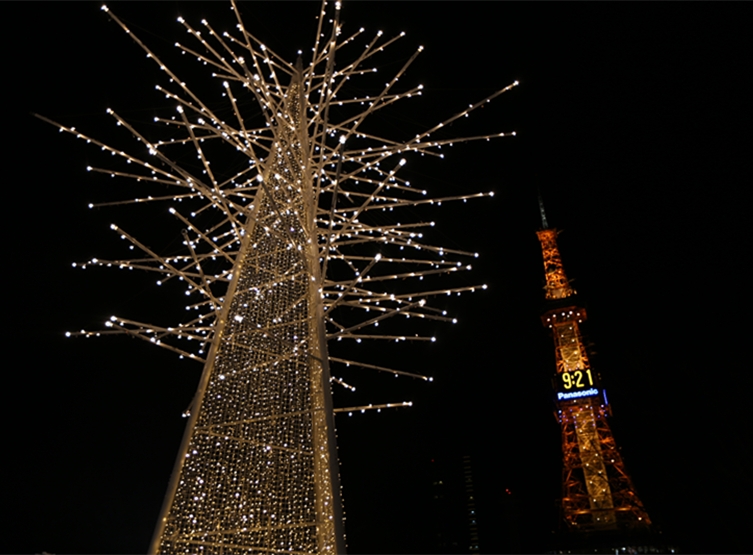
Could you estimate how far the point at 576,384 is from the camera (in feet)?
104

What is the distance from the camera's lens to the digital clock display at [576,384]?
31.1 meters

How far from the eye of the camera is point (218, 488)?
3.88 m

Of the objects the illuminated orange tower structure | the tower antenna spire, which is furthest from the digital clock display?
the tower antenna spire

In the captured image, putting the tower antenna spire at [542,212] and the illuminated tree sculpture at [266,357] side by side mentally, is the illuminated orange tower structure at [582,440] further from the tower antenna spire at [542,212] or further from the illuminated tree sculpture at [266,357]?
the illuminated tree sculpture at [266,357]

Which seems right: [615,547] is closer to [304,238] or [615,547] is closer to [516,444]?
[516,444]

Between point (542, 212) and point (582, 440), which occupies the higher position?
point (542, 212)

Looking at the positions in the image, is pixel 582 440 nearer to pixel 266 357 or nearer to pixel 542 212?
pixel 542 212

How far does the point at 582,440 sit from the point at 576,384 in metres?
3.11

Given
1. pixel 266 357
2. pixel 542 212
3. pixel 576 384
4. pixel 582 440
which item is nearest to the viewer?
→ pixel 266 357

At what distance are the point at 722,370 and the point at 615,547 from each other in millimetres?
21731

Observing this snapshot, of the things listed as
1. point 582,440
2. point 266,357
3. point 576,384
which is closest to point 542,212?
point 576,384

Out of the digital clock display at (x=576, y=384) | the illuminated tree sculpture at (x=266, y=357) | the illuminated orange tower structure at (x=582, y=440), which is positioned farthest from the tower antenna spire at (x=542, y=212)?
the illuminated tree sculpture at (x=266, y=357)

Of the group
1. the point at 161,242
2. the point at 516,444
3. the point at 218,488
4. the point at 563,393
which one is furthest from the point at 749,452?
the point at 563,393

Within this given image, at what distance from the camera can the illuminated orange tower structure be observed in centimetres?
2859
